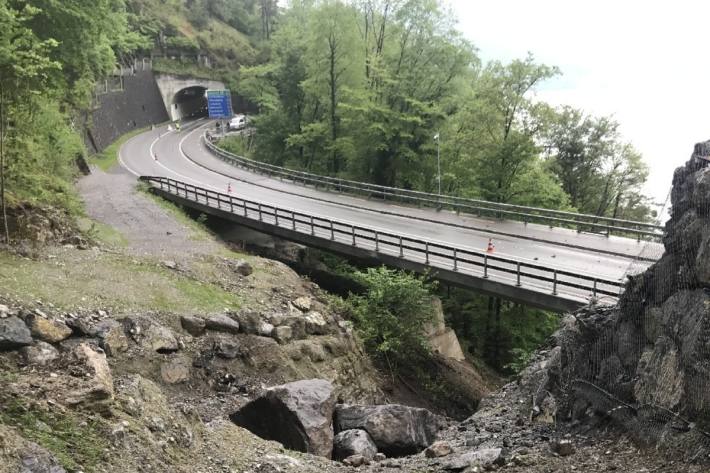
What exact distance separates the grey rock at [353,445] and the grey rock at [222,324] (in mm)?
4295

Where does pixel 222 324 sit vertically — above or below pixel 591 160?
below

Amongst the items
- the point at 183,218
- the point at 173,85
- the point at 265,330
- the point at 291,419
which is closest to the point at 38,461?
the point at 291,419

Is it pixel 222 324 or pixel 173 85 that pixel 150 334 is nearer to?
pixel 222 324

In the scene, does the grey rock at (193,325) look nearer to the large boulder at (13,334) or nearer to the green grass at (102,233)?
the large boulder at (13,334)

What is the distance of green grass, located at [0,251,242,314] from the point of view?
37.9 feet

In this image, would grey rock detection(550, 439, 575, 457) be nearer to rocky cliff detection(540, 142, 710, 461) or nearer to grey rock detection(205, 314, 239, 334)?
rocky cliff detection(540, 142, 710, 461)

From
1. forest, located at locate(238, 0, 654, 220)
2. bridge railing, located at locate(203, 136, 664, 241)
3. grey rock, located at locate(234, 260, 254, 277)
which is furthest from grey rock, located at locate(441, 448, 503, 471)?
forest, located at locate(238, 0, 654, 220)

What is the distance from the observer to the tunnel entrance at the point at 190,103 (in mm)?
77062

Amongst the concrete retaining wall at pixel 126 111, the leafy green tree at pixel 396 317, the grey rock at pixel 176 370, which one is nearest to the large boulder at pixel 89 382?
the grey rock at pixel 176 370

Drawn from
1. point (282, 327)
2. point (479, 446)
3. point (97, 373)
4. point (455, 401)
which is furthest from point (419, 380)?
point (97, 373)

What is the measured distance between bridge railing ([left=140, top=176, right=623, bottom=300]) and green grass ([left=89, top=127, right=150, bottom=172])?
20396mm

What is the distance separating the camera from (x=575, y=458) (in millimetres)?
7609

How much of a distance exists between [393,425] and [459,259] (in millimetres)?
7399

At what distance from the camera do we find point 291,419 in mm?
10164
